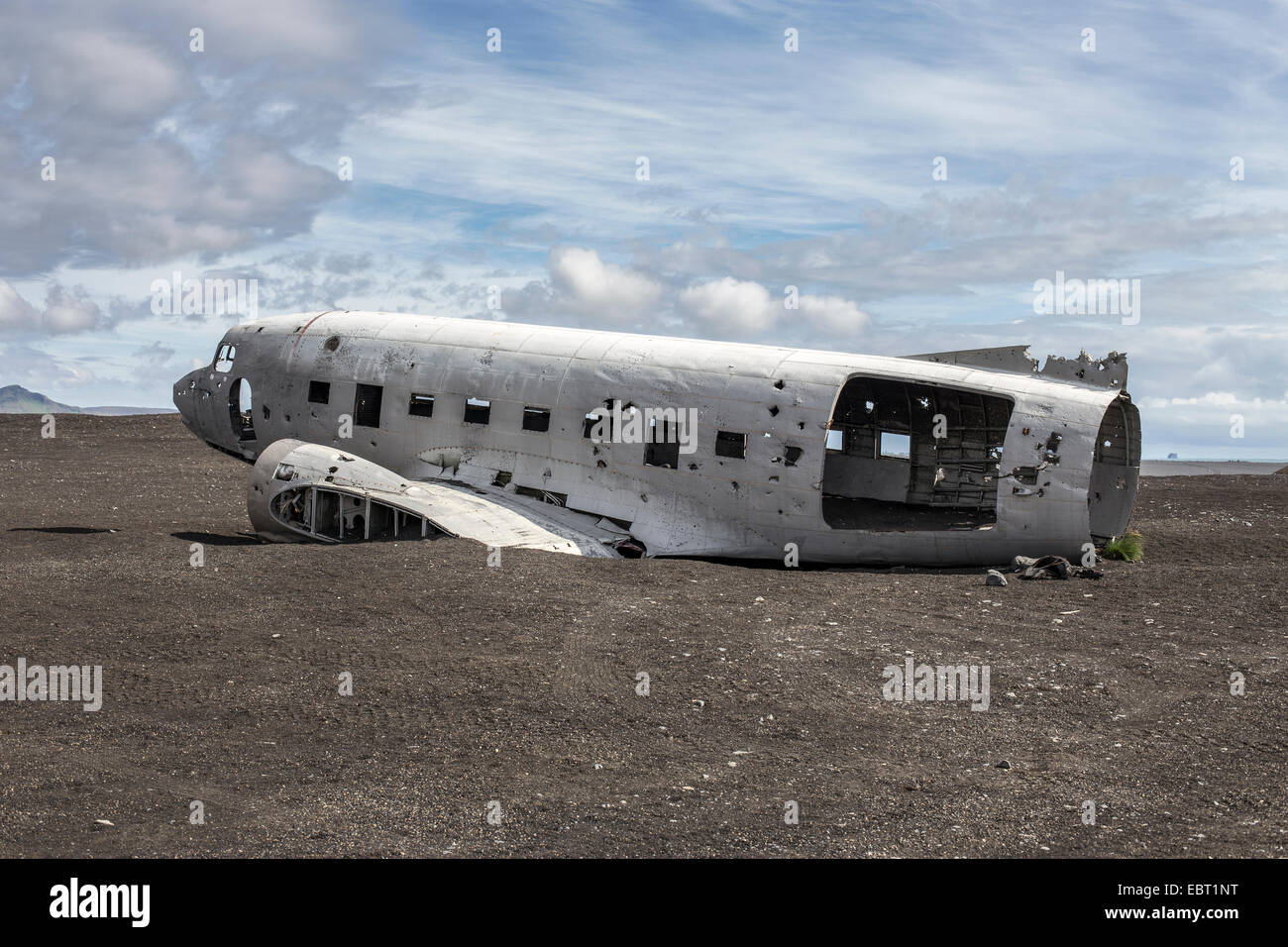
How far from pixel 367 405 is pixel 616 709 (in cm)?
1294

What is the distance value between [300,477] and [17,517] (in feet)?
34.8

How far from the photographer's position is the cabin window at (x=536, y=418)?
866 inches

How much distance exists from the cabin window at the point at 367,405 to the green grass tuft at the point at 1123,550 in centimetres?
1568

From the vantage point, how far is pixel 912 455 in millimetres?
25641

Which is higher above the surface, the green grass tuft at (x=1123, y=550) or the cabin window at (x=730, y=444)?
the cabin window at (x=730, y=444)

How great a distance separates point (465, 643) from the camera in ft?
48.8

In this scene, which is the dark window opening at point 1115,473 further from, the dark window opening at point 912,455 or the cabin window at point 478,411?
the cabin window at point 478,411
